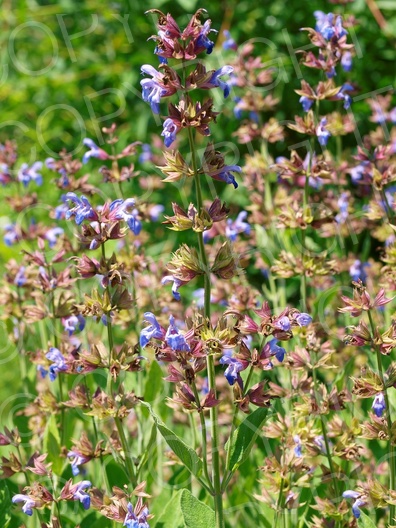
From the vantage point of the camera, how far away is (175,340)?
1480mm

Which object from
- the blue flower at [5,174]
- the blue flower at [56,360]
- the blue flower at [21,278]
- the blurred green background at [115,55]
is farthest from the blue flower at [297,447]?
the blurred green background at [115,55]

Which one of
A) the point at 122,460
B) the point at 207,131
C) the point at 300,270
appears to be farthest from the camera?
the point at 300,270

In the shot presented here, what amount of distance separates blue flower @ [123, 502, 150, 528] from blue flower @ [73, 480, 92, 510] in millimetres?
124

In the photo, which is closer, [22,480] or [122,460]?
[122,460]

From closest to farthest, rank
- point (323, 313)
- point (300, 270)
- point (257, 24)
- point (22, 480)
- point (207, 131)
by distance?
point (207, 131)
point (300, 270)
point (323, 313)
point (22, 480)
point (257, 24)

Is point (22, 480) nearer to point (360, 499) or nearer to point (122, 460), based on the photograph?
point (122, 460)

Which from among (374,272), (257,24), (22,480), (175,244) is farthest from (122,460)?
(257,24)

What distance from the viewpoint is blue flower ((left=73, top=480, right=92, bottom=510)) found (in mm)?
1657

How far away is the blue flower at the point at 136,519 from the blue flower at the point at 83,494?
0.12 metres

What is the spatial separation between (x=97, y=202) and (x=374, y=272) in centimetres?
162

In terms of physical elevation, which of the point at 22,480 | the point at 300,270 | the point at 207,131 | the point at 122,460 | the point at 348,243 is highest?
the point at 207,131

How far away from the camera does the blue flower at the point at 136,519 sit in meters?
1.54

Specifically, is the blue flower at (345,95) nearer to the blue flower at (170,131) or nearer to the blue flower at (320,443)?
the blue flower at (170,131)

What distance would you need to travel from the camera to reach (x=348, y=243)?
143 inches
